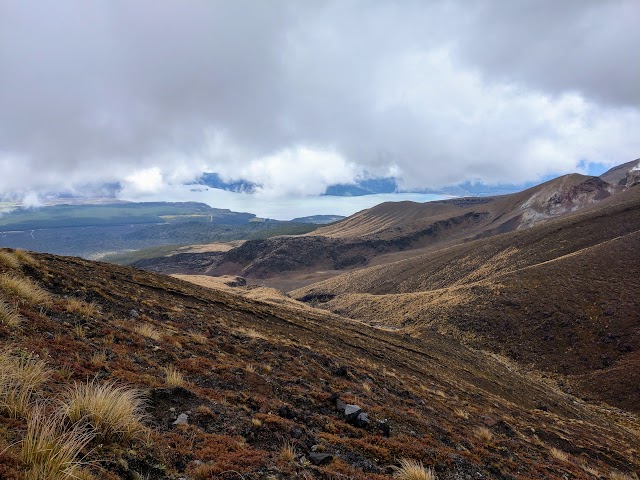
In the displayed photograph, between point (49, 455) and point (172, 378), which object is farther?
point (172, 378)

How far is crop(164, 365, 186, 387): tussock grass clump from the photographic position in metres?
7.34

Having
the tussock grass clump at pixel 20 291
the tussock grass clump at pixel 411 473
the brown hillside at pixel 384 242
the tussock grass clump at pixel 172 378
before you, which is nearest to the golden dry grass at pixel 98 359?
the tussock grass clump at pixel 172 378

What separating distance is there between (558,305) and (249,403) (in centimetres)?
4519

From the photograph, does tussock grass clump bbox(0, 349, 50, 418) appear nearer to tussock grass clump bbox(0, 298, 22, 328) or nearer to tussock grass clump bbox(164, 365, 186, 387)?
tussock grass clump bbox(0, 298, 22, 328)

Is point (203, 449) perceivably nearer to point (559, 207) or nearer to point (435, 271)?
point (435, 271)

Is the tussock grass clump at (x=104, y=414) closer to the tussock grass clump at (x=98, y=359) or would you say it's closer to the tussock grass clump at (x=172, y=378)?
the tussock grass clump at (x=98, y=359)

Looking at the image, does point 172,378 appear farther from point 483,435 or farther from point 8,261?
point 8,261

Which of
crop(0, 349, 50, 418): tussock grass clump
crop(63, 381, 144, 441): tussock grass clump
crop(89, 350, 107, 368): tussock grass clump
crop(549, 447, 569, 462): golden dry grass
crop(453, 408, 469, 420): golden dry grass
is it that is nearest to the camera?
crop(0, 349, 50, 418): tussock grass clump

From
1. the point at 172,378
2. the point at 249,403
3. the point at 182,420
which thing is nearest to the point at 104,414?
the point at 182,420

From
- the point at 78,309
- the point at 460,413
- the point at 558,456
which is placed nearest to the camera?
the point at 78,309

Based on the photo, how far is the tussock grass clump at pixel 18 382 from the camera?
4469 mm

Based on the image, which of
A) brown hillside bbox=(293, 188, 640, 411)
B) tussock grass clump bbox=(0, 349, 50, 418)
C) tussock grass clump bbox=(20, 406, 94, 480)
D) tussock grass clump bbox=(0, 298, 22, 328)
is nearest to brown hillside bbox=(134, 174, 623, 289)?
brown hillside bbox=(293, 188, 640, 411)

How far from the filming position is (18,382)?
4.84m

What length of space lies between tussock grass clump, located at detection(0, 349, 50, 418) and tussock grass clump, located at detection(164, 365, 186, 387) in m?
2.16
